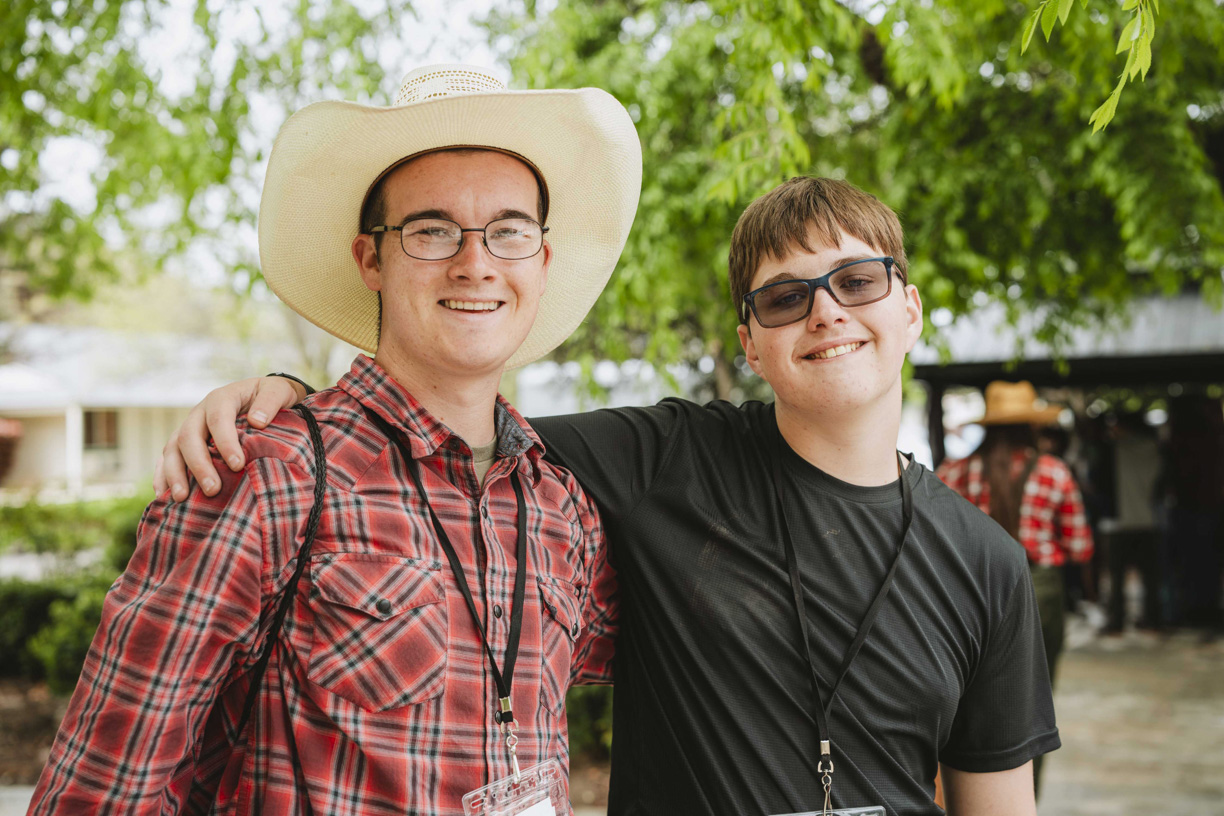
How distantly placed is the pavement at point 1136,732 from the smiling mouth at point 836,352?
159 inches

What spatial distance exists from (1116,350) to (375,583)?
9659mm

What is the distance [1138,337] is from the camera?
9.50 metres

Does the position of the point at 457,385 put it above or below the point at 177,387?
below

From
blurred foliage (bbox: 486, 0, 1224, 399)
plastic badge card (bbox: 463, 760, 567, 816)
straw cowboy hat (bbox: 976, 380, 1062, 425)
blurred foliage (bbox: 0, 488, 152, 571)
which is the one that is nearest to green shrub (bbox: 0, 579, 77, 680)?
blurred foliage (bbox: 0, 488, 152, 571)

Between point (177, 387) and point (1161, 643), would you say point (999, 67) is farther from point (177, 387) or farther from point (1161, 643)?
point (177, 387)

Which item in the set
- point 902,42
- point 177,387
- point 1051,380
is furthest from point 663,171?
point 177,387

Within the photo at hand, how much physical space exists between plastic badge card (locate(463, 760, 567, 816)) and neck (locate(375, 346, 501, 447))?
2.08 feet

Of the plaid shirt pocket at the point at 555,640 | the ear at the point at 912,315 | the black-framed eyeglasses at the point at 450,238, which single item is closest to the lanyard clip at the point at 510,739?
the plaid shirt pocket at the point at 555,640

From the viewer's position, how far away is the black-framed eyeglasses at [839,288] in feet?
6.24

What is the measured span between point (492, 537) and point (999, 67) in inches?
180

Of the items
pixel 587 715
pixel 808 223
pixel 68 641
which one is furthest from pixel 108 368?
pixel 808 223

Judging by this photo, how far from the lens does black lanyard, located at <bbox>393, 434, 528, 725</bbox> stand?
1.63 meters

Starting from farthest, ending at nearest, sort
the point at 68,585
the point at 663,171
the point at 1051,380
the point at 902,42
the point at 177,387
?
the point at 177,387
the point at 1051,380
the point at 68,585
the point at 663,171
the point at 902,42

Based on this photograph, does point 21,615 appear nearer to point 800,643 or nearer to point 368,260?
point 368,260
